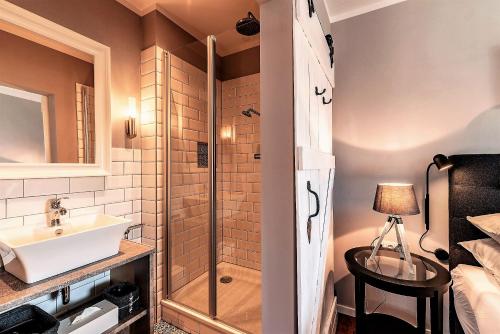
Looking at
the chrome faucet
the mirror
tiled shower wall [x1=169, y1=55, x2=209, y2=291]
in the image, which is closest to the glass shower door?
tiled shower wall [x1=169, y1=55, x2=209, y2=291]

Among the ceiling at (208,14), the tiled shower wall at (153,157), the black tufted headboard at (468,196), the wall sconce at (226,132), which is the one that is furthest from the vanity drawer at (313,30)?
the tiled shower wall at (153,157)

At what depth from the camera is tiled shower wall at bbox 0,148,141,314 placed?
1.21 meters

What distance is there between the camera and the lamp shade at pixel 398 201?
4.50 feet

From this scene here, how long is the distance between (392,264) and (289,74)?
133cm

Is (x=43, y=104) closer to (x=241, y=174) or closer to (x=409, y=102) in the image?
(x=241, y=174)

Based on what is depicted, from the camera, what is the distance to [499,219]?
130 cm

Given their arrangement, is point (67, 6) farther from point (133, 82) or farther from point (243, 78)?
point (243, 78)

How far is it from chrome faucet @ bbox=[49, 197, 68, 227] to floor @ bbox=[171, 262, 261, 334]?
3.38ft

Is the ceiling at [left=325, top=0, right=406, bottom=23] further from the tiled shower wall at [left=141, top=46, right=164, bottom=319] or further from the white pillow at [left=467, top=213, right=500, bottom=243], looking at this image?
the white pillow at [left=467, top=213, right=500, bottom=243]

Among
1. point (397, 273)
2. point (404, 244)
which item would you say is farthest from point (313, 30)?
point (397, 273)

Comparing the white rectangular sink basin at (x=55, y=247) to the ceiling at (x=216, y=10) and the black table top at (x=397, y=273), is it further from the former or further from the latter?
the ceiling at (x=216, y=10)

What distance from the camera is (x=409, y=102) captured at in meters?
1.70

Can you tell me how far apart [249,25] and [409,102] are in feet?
4.34

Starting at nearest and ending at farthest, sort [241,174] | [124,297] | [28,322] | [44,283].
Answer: [44,283] → [28,322] → [124,297] → [241,174]
